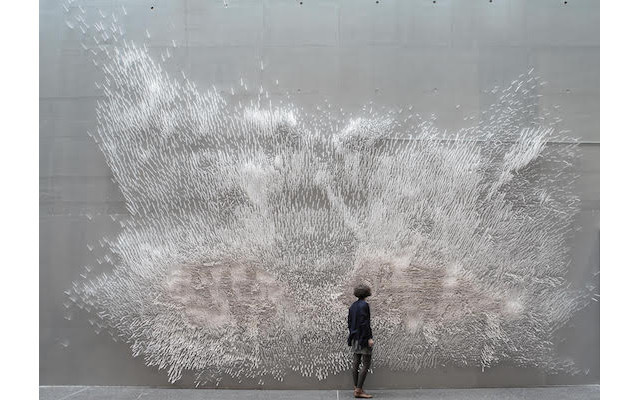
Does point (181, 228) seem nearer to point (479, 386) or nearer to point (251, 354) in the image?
point (251, 354)

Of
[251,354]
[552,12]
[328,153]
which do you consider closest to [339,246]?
[328,153]

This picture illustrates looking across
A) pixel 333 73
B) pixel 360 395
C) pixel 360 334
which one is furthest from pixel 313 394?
pixel 333 73

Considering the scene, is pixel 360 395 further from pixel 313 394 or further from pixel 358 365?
pixel 313 394

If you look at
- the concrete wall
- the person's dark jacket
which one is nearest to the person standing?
the person's dark jacket

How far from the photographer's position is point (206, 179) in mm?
6254

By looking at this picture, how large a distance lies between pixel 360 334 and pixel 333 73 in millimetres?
3088

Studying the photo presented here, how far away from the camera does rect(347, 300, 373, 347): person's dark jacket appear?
224 inches

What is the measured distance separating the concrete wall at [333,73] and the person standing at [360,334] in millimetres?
2236

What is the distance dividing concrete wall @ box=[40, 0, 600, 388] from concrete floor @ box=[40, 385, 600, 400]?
0.18m

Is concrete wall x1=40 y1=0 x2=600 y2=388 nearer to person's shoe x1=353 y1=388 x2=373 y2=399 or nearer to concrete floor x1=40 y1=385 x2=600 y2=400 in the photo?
concrete floor x1=40 y1=385 x2=600 y2=400

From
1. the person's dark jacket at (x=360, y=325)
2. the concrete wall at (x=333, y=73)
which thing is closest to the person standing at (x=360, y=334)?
the person's dark jacket at (x=360, y=325)

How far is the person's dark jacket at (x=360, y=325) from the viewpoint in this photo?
5688mm

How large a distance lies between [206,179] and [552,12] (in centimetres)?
471

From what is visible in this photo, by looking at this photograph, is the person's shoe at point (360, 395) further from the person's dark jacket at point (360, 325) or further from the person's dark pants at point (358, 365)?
the person's dark jacket at point (360, 325)
